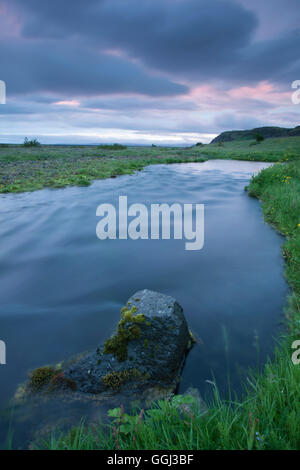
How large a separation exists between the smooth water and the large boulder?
35 cm

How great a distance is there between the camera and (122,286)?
18.7 ft

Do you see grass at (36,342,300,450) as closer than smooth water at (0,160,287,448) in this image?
Yes

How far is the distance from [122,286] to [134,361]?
103 inches

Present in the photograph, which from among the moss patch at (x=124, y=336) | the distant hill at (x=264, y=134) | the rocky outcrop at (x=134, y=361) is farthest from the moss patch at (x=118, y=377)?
the distant hill at (x=264, y=134)

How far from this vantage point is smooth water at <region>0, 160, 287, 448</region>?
3.67 metres

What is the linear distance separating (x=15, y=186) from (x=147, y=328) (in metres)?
13.5

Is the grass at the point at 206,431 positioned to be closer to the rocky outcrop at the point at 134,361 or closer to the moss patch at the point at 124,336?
the rocky outcrop at the point at 134,361

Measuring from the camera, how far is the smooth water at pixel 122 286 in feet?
12.0

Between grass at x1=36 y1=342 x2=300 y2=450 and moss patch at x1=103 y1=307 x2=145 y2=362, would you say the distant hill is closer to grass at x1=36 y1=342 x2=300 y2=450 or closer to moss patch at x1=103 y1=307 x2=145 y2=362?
moss patch at x1=103 y1=307 x2=145 y2=362

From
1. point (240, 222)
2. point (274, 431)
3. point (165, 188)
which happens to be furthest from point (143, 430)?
point (165, 188)

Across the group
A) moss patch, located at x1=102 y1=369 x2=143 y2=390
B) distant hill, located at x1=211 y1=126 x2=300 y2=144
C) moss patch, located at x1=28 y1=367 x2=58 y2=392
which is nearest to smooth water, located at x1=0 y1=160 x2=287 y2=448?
moss patch, located at x1=28 y1=367 x2=58 y2=392

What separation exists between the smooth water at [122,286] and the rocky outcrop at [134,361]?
0.31 meters
